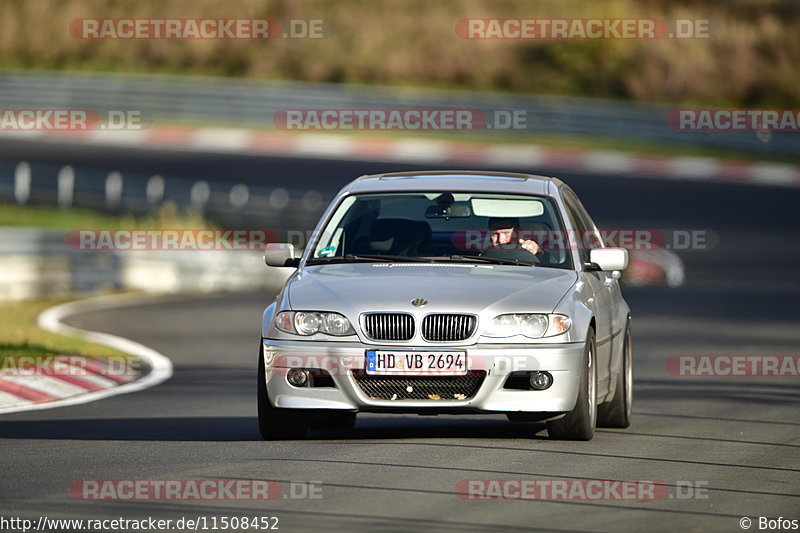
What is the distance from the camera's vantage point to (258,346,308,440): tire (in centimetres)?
1012

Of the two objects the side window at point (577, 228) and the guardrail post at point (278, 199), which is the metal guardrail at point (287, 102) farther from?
the side window at point (577, 228)

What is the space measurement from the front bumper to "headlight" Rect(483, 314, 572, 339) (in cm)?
8

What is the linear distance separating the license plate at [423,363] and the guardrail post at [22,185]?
25.3 m

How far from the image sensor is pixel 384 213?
11.0 meters

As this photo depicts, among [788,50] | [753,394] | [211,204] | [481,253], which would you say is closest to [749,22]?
[788,50]

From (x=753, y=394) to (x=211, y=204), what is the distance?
21.9 m

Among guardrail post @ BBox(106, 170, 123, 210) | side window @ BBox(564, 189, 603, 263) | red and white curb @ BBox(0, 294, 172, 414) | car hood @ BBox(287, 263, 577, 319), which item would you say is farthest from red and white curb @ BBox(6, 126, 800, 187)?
car hood @ BBox(287, 263, 577, 319)

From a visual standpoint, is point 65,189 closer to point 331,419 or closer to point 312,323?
point 331,419

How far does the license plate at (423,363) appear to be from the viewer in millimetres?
9742

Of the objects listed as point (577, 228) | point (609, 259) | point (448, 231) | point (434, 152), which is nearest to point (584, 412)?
point (609, 259)

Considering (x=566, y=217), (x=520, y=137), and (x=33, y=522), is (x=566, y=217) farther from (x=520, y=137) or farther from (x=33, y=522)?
(x=520, y=137)

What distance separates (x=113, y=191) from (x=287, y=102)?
514 inches

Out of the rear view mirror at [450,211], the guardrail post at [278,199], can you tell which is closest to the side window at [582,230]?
the rear view mirror at [450,211]

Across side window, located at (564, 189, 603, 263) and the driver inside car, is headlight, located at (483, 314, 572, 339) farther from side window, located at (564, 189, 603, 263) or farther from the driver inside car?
side window, located at (564, 189, 603, 263)
